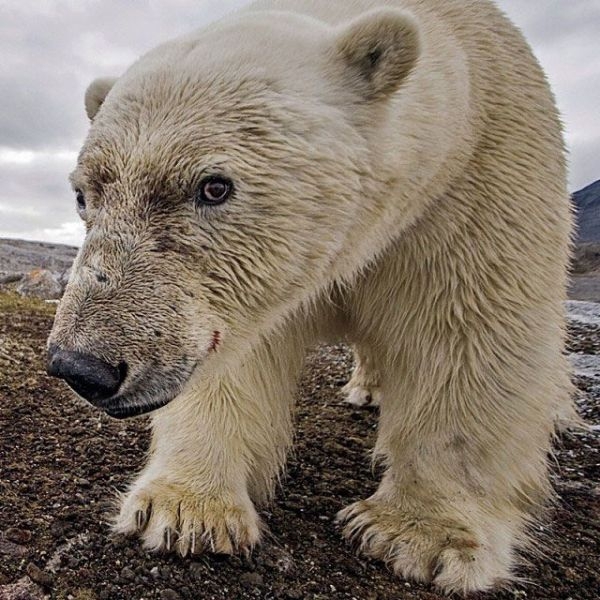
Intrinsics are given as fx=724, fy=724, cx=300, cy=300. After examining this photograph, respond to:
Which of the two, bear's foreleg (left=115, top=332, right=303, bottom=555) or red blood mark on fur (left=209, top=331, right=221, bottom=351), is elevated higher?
red blood mark on fur (left=209, top=331, right=221, bottom=351)

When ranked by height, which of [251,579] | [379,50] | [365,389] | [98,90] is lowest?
[251,579]

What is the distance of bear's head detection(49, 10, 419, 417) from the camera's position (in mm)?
1823

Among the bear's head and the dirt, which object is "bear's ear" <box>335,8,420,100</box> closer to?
the bear's head

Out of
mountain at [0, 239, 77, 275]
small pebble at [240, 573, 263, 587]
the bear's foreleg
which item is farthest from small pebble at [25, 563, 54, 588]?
mountain at [0, 239, 77, 275]

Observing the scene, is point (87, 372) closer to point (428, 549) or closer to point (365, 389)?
point (428, 549)

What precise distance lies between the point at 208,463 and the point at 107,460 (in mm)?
725

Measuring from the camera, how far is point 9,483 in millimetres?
2754

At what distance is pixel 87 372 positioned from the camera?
1742 millimetres

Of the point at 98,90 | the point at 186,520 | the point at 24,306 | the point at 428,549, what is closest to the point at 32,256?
the point at 24,306

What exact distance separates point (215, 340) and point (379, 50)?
102cm

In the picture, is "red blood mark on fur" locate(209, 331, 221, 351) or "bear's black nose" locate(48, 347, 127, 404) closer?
"bear's black nose" locate(48, 347, 127, 404)

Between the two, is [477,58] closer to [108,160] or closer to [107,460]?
[108,160]

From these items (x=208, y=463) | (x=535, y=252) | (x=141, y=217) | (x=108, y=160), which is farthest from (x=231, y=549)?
(x=535, y=252)

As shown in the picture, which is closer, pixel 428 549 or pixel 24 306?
pixel 428 549
